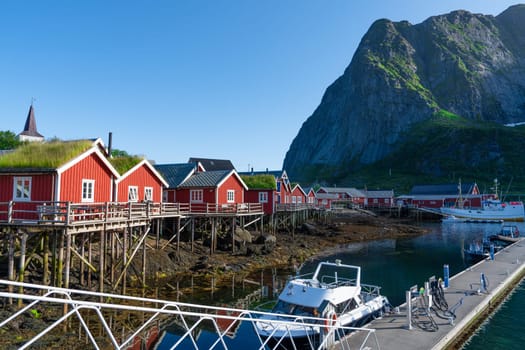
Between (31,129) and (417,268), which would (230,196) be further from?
(31,129)

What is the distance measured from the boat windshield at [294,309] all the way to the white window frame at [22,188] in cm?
1420

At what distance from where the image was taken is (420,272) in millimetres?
30078

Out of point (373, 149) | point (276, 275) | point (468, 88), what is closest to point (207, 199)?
point (276, 275)

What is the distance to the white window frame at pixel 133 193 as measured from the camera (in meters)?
26.2

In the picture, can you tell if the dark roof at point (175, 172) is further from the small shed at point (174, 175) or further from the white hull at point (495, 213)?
the white hull at point (495, 213)

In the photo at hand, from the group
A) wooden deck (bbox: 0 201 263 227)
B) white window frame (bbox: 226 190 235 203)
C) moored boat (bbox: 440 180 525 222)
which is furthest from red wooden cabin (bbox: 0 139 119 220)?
moored boat (bbox: 440 180 525 222)

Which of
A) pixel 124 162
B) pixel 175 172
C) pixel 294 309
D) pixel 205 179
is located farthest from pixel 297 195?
pixel 294 309

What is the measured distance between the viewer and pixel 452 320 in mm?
14688

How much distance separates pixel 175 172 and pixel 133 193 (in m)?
12.0

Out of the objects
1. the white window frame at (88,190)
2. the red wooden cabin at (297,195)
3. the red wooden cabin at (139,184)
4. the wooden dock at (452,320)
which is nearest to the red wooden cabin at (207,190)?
the red wooden cabin at (139,184)

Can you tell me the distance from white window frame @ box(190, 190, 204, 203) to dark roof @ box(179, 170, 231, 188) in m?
0.73

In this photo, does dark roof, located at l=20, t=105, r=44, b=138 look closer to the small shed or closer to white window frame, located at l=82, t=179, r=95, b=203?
the small shed

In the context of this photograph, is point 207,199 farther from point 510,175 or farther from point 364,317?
point 510,175

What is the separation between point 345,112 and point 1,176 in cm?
17178
